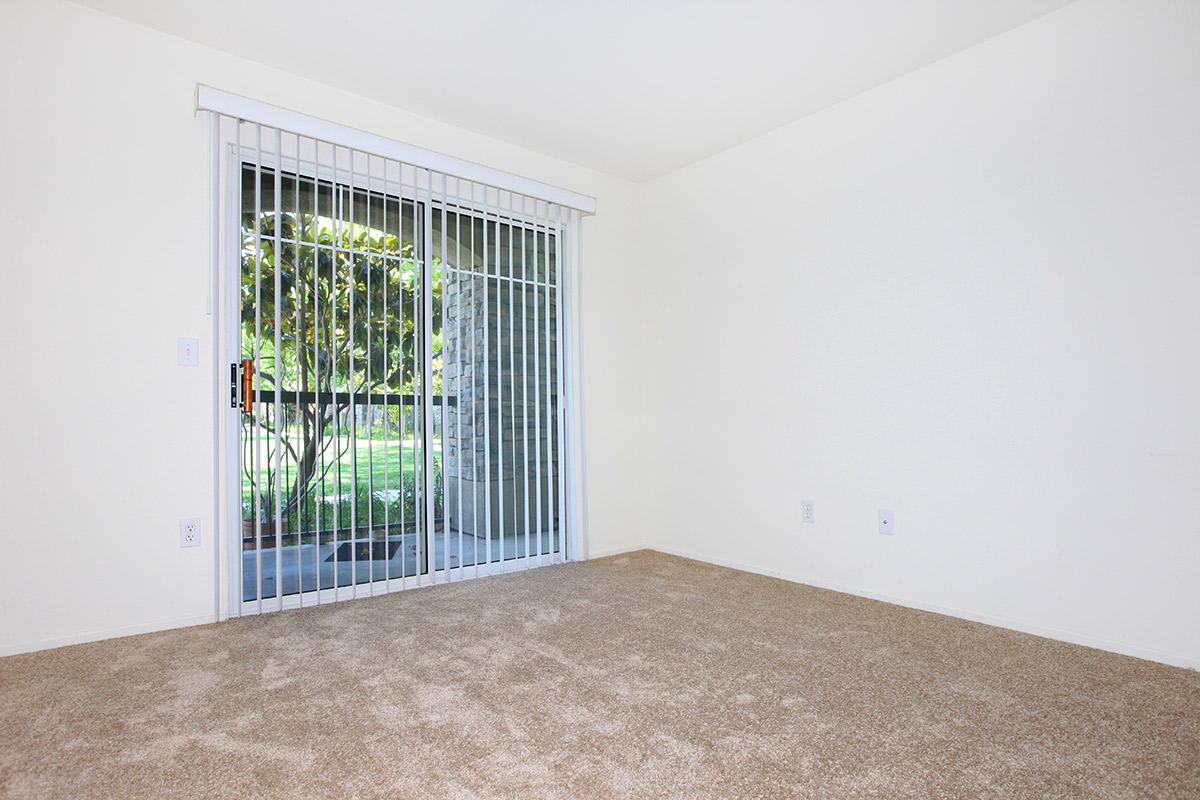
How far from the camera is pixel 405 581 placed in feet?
10.8

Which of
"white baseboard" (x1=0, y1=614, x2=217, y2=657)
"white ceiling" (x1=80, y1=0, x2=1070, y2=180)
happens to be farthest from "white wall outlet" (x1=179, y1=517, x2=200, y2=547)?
"white ceiling" (x1=80, y1=0, x2=1070, y2=180)

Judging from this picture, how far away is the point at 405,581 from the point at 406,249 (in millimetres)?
1647

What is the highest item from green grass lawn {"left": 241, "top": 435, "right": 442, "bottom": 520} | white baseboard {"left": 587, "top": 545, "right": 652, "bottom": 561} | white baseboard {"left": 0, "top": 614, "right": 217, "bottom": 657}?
green grass lawn {"left": 241, "top": 435, "right": 442, "bottom": 520}

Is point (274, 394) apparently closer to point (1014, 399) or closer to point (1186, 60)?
point (1014, 399)

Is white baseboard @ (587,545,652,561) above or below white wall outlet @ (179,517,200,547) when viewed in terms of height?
below

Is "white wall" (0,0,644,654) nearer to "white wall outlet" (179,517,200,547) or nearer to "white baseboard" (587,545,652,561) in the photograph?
"white wall outlet" (179,517,200,547)

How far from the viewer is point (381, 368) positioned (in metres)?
3.19

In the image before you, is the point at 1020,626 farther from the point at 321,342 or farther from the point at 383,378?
the point at 321,342

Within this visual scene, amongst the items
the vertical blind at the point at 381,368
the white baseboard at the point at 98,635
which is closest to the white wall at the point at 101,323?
the white baseboard at the point at 98,635

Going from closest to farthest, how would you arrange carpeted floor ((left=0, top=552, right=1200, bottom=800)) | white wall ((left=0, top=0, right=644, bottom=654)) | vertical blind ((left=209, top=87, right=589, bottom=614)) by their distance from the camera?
carpeted floor ((left=0, top=552, right=1200, bottom=800)) < white wall ((left=0, top=0, right=644, bottom=654)) < vertical blind ((left=209, top=87, right=589, bottom=614))

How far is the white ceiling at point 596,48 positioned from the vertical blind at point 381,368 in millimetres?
316

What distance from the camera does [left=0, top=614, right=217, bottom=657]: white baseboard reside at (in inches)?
93.7

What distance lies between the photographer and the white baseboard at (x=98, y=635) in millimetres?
2379

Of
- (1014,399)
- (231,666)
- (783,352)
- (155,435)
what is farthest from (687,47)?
(231,666)
